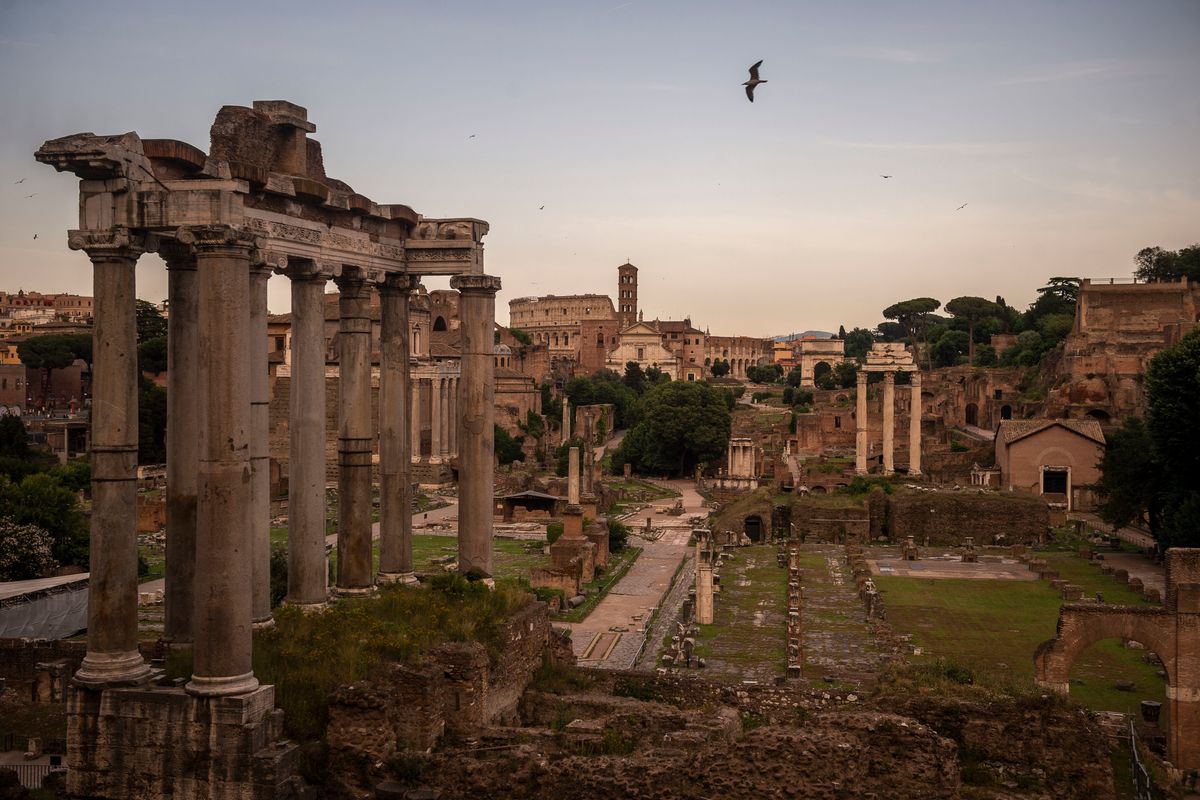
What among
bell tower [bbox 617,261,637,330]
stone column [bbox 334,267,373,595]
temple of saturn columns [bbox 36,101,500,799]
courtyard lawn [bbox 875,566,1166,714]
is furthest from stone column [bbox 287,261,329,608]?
bell tower [bbox 617,261,637,330]

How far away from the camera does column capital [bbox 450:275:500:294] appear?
15.9 m

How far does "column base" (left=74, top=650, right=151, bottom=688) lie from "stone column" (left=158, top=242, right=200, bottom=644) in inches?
64.1

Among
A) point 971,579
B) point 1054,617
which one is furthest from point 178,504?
point 971,579

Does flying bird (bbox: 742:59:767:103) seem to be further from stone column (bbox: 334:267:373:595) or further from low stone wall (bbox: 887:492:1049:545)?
low stone wall (bbox: 887:492:1049:545)

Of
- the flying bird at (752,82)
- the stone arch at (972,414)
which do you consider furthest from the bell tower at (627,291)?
the flying bird at (752,82)

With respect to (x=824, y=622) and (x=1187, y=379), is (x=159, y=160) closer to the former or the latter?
(x=824, y=622)

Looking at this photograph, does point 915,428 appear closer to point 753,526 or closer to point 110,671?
point 753,526

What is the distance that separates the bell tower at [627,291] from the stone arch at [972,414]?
77152 mm

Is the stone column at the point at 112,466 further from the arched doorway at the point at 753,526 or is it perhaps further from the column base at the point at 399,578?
the arched doorway at the point at 753,526

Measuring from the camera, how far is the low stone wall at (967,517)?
46787mm

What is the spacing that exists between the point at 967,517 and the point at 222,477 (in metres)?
41.5

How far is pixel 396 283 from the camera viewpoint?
16422 millimetres

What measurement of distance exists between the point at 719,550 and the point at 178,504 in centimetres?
3178

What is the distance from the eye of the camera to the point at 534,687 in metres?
Answer: 14.7
